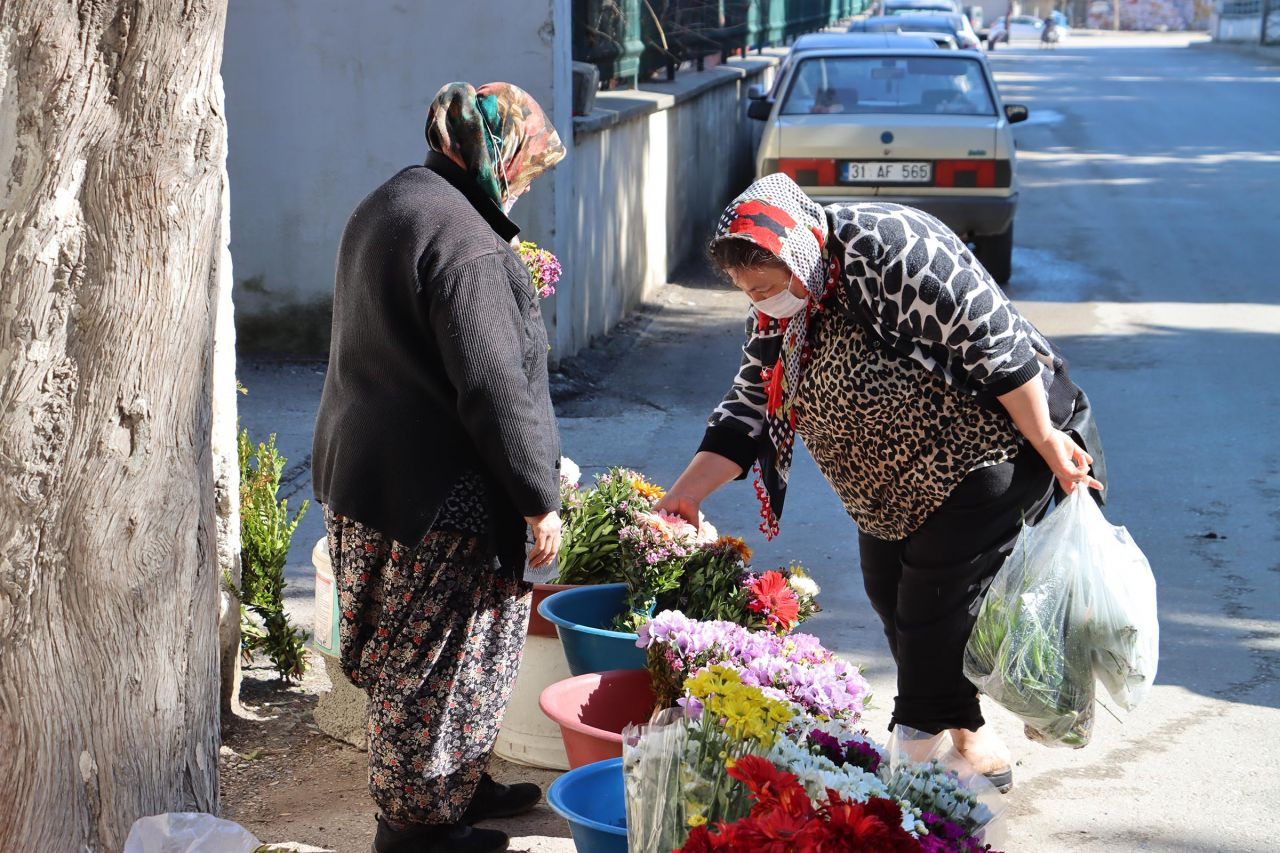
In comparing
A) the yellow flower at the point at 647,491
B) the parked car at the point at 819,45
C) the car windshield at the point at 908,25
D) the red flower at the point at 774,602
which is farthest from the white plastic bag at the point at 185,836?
the car windshield at the point at 908,25

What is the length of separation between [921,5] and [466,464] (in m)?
26.8

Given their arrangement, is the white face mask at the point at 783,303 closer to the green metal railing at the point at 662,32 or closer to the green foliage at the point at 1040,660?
the green foliage at the point at 1040,660

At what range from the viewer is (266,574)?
411 centimetres

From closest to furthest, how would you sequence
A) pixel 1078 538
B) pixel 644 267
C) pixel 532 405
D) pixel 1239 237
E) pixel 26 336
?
1. pixel 26 336
2. pixel 532 405
3. pixel 1078 538
4. pixel 644 267
5. pixel 1239 237

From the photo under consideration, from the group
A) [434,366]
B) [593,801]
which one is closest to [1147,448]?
[593,801]

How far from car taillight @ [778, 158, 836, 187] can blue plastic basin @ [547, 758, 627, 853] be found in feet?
25.2

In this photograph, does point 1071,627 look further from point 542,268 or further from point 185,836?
point 542,268

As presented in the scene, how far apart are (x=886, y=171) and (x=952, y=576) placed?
725 centimetres

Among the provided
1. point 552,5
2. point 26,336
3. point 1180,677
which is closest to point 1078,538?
point 1180,677

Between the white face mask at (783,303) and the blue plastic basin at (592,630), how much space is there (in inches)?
33.1

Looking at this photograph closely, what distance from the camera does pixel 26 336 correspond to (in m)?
2.21

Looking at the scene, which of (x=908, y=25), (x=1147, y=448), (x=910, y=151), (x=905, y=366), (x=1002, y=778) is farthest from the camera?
(x=908, y=25)

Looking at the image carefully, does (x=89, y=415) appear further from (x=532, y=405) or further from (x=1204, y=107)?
(x=1204, y=107)

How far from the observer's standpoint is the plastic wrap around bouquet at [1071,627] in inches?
116
